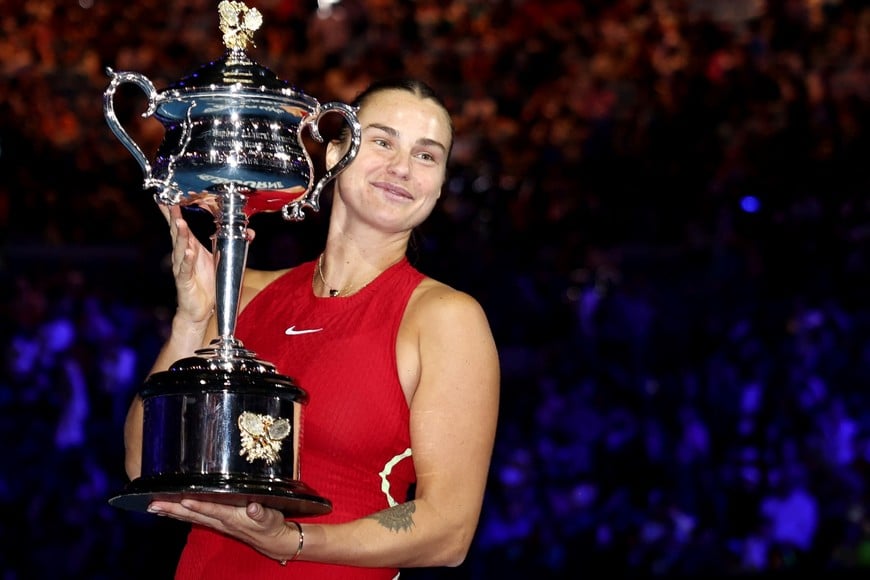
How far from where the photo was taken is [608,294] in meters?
5.84

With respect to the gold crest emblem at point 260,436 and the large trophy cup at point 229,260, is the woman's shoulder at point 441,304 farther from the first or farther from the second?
the gold crest emblem at point 260,436

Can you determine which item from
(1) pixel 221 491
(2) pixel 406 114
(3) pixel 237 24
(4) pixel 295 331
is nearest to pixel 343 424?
(4) pixel 295 331

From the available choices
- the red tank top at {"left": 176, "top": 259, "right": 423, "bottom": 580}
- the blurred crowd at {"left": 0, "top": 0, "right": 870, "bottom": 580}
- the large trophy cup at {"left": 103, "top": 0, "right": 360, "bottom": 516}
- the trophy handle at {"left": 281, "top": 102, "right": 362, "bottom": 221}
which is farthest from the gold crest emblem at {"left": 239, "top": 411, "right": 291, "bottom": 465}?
the blurred crowd at {"left": 0, "top": 0, "right": 870, "bottom": 580}

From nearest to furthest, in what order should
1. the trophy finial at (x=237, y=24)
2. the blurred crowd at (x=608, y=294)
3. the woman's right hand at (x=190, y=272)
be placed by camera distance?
the trophy finial at (x=237, y=24), the woman's right hand at (x=190, y=272), the blurred crowd at (x=608, y=294)

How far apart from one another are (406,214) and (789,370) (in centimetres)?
353

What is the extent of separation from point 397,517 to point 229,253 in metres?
0.42

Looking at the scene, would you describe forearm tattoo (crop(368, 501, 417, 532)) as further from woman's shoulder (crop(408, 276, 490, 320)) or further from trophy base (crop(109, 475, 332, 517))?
woman's shoulder (crop(408, 276, 490, 320))

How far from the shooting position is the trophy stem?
1.89 metres

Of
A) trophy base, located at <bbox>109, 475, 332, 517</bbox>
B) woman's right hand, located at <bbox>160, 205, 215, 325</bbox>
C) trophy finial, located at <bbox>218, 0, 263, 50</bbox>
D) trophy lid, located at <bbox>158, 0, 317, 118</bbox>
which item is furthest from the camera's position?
woman's right hand, located at <bbox>160, 205, 215, 325</bbox>

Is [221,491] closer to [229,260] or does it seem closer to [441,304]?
[229,260]

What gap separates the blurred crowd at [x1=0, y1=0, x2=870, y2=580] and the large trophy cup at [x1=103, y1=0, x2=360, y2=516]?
243 centimetres

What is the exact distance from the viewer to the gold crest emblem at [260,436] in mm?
1774

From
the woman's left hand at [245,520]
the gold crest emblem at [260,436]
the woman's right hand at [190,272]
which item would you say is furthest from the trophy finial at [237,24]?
the woman's left hand at [245,520]

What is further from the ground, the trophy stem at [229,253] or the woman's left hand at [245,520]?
the trophy stem at [229,253]
